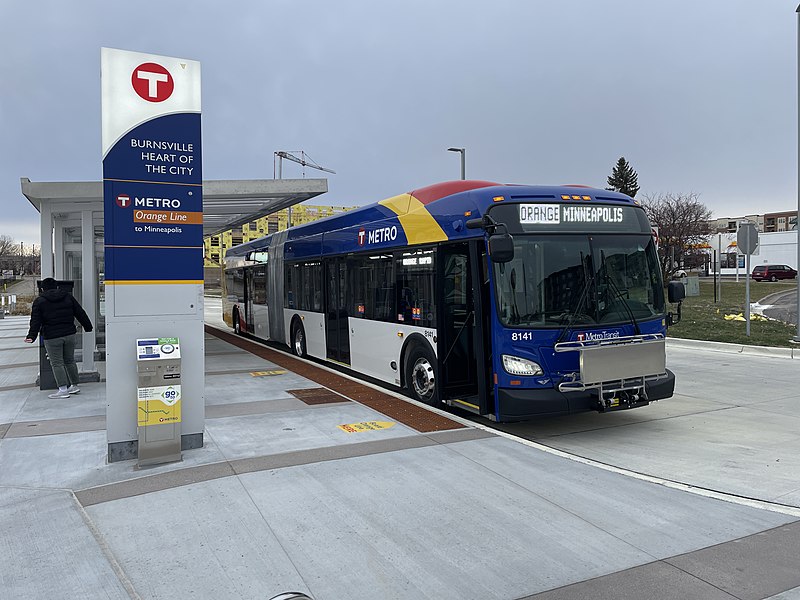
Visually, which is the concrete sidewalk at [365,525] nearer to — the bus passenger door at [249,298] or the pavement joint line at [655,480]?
the pavement joint line at [655,480]

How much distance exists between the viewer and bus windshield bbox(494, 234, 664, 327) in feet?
23.4

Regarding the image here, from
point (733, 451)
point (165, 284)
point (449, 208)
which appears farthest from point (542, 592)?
point (449, 208)

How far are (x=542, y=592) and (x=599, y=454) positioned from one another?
3.28 m

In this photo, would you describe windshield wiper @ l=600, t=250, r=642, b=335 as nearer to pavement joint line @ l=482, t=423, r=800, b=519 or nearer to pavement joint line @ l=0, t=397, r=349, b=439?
pavement joint line @ l=482, t=423, r=800, b=519

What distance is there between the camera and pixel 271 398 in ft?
31.2

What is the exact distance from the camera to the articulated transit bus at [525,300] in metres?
7.06

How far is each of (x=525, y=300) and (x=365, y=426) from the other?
2520 mm

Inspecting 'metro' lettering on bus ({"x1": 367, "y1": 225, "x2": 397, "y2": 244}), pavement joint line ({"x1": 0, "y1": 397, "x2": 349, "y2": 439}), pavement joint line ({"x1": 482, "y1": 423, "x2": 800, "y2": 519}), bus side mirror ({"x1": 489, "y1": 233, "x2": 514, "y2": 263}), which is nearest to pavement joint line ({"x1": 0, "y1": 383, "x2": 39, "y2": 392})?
pavement joint line ({"x1": 0, "y1": 397, "x2": 349, "y2": 439})

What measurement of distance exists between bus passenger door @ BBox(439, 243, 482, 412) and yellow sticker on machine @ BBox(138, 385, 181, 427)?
3.54m

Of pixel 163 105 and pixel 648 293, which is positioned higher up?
pixel 163 105

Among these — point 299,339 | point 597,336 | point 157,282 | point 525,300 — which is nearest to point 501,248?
point 525,300

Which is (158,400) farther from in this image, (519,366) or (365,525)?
(519,366)

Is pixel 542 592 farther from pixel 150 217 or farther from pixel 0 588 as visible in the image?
pixel 150 217

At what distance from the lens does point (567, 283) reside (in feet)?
23.7
